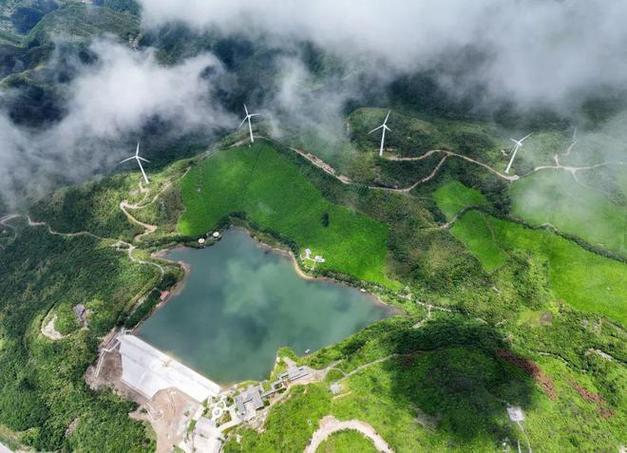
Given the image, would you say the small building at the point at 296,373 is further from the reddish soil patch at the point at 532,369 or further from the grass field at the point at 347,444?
the reddish soil patch at the point at 532,369

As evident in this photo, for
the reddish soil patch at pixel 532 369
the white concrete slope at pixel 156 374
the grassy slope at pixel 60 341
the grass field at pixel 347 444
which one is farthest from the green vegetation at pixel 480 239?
the grassy slope at pixel 60 341

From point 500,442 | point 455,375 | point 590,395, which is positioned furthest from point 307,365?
point 590,395

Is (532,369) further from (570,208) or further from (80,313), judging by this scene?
(80,313)

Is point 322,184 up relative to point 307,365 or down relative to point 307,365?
up

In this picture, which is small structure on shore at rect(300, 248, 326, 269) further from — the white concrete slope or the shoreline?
the white concrete slope

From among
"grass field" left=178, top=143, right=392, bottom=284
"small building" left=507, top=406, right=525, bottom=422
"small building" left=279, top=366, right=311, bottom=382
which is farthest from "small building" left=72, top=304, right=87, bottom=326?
"small building" left=507, top=406, right=525, bottom=422

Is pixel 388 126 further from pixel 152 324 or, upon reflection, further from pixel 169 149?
pixel 152 324
